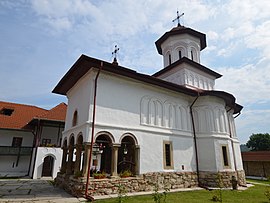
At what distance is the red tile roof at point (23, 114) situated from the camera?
18.0 meters

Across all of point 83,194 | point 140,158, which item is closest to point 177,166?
point 140,158

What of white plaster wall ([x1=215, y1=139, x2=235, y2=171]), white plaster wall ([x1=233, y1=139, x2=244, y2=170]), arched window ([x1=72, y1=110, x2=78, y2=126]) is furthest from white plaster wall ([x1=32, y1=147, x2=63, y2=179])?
white plaster wall ([x1=233, y1=139, x2=244, y2=170])

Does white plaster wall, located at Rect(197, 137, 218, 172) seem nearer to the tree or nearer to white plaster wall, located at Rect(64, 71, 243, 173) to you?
white plaster wall, located at Rect(64, 71, 243, 173)

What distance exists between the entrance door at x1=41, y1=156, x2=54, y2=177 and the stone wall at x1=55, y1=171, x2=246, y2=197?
7.81 metres

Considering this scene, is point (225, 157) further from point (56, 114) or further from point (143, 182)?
point (56, 114)

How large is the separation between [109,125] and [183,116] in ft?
18.5

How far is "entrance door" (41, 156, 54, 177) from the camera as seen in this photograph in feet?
57.0

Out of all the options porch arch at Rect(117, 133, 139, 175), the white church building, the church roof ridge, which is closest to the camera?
the white church building

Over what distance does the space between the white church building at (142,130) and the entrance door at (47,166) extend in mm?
7832

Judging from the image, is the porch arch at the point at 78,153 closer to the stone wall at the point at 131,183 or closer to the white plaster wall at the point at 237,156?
the stone wall at the point at 131,183

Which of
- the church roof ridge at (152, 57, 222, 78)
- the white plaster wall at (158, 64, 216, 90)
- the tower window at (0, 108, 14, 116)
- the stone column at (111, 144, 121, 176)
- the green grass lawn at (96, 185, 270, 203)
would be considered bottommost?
the green grass lawn at (96, 185, 270, 203)

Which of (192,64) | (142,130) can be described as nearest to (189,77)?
(192,64)

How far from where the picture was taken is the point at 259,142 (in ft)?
138

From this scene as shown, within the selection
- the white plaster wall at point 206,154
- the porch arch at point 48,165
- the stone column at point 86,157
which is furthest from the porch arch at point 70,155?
the porch arch at point 48,165
